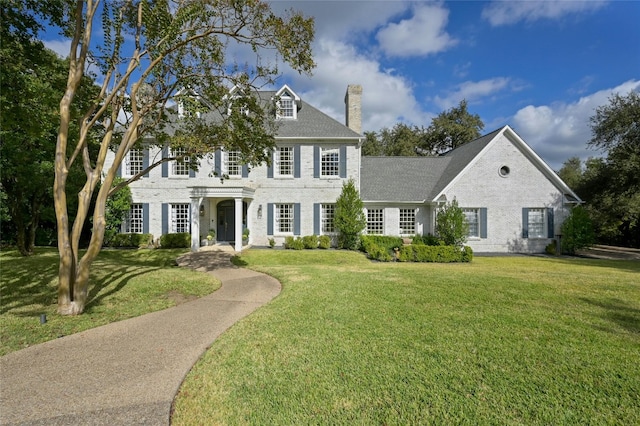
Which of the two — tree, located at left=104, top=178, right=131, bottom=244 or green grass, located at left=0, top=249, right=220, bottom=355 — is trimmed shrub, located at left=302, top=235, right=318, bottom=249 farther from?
tree, located at left=104, top=178, right=131, bottom=244

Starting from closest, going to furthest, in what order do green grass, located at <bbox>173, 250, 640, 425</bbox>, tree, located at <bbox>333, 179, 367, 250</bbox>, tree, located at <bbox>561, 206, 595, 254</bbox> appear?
green grass, located at <bbox>173, 250, 640, 425</bbox> → tree, located at <bbox>333, 179, 367, 250</bbox> → tree, located at <bbox>561, 206, 595, 254</bbox>

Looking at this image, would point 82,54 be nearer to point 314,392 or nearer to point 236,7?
point 236,7

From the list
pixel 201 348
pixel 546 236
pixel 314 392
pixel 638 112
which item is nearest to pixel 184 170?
pixel 201 348

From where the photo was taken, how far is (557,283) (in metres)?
9.09

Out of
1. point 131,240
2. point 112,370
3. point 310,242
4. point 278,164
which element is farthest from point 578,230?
point 131,240

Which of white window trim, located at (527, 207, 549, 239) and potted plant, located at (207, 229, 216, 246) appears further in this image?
white window trim, located at (527, 207, 549, 239)

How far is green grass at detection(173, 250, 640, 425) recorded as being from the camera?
10.2 ft

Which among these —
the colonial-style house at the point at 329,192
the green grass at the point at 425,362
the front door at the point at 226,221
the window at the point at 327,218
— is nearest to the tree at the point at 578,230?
the colonial-style house at the point at 329,192

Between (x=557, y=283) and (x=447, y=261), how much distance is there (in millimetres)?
5581

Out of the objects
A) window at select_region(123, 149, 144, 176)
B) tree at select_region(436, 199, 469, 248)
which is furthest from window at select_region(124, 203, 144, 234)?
tree at select_region(436, 199, 469, 248)

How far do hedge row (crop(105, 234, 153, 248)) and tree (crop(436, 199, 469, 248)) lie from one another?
16.9 meters

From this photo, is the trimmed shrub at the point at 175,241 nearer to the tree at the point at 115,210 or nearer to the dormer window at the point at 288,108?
the tree at the point at 115,210

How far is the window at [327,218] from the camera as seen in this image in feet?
59.8

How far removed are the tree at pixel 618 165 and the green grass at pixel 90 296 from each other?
1072 inches
